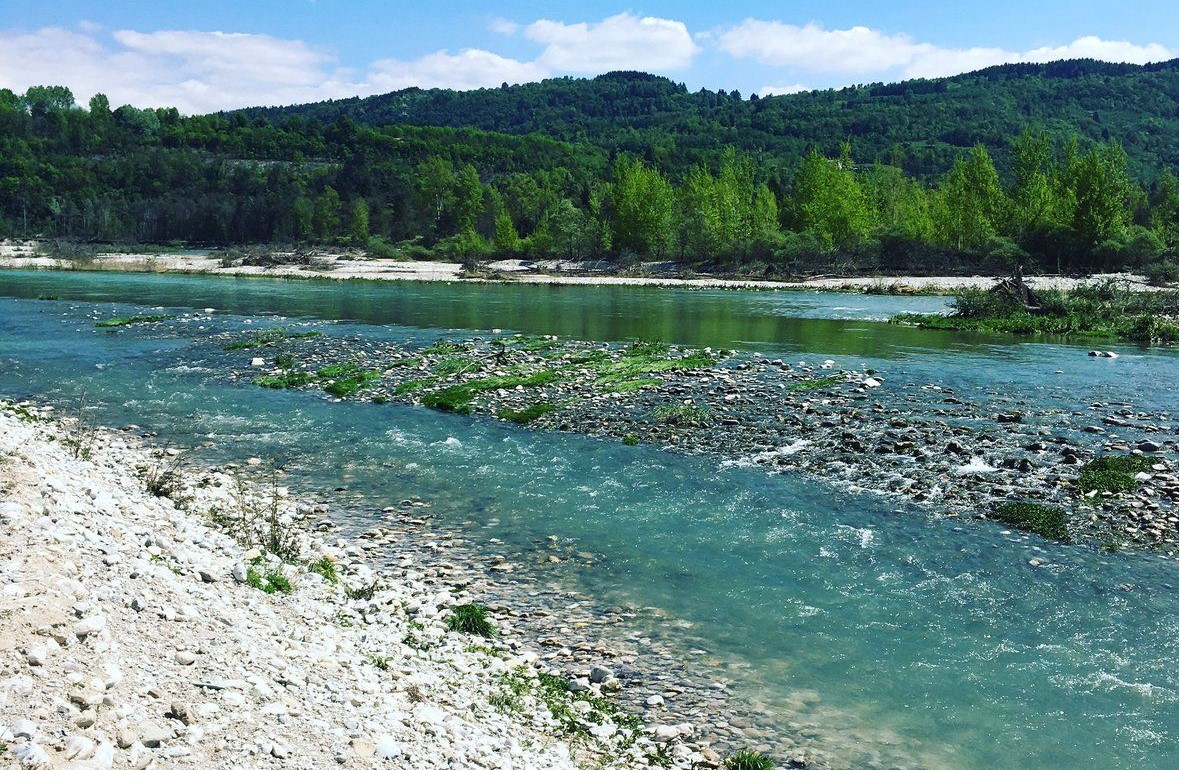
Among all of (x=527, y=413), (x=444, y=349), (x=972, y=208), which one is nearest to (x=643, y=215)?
(x=972, y=208)

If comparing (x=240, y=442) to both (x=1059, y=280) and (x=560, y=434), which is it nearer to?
(x=560, y=434)

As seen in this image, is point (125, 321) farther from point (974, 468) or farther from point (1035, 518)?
point (1035, 518)

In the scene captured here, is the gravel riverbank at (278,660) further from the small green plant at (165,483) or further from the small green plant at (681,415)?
the small green plant at (681,415)

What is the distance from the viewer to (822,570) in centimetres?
1327

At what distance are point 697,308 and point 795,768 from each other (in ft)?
177

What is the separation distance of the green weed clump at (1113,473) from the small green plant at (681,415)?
9.09m

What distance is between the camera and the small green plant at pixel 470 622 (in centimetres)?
1084

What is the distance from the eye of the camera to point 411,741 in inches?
301

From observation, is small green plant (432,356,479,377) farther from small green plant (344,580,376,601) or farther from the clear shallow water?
small green plant (344,580,376,601)

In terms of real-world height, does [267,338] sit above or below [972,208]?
below

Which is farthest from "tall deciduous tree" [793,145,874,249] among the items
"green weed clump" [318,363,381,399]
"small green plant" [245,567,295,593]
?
"small green plant" [245,567,295,593]

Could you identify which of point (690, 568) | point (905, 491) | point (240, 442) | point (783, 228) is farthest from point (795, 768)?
point (783, 228)

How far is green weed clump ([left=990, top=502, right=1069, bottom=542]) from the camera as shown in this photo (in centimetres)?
1474

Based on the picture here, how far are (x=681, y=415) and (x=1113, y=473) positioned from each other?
10133 millimetres
